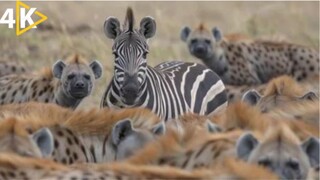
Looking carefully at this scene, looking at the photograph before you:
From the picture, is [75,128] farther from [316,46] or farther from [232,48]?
[316,46]

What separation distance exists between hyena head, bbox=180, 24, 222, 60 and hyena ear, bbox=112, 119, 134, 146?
8597 millimetres

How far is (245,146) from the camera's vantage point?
768 centimetres

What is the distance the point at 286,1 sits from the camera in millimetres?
25203

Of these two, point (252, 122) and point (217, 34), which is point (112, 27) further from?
point (217, 34)

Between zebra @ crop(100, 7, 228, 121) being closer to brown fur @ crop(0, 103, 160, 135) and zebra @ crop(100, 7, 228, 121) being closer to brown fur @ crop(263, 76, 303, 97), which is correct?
brown fur @ crop(263, 76, 303, 97)

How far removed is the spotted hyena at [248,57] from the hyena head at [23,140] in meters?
Answer: 9.10

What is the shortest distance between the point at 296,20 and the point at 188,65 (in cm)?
1024

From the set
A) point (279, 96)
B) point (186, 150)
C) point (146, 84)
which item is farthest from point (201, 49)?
point (186, 150)

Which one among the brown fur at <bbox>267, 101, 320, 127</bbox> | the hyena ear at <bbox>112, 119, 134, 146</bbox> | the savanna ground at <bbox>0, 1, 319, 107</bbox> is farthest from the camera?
the savanna ground at <bbox>0, 1, 319, 107</bbox>

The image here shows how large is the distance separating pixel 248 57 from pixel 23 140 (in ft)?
32.6

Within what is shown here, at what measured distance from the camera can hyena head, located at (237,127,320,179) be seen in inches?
300

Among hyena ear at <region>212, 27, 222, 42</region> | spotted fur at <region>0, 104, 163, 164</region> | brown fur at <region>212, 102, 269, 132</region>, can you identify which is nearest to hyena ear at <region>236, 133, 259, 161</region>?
brown fur at <region>212, 102, 269, 132</region>

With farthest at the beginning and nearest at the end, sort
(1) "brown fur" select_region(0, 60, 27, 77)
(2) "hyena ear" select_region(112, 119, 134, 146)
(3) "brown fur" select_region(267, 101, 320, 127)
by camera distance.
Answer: (1) "brown fur" select_region(0, 60, 27, 77), (3) "brown fur" select_region(267, 101, 320, 127), (2) "hyena ear" select_region(112, 119, 134, 146)

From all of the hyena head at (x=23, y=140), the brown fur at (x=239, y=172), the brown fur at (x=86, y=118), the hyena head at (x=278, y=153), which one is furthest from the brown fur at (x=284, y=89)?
the brown fur at (x=239, y=172)
